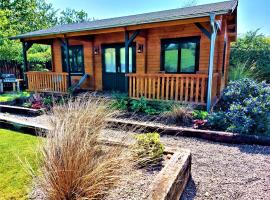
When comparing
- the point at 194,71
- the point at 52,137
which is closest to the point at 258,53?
the point at 194,71

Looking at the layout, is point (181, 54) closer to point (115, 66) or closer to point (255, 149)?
point (115, 66)

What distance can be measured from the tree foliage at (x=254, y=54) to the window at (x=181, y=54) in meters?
4.99

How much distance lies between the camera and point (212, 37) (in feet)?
17.6

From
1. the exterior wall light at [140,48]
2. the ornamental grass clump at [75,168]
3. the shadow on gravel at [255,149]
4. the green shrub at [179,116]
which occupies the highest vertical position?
the exterior wall light at [140,48]

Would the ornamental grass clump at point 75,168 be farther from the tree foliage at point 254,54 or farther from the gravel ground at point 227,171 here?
the tree foliage at point 254,54

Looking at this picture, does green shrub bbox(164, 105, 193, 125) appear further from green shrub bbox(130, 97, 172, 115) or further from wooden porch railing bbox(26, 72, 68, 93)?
wooden porch railing bbox(26, 72, 68, 93)

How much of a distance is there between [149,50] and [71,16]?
106 feet

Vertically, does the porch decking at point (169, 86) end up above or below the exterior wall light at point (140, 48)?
below

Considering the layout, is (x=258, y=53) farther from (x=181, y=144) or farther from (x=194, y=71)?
(x=181, y=144)

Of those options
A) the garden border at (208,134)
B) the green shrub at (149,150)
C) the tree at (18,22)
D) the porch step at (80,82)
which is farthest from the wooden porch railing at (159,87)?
the tree at (18,22)

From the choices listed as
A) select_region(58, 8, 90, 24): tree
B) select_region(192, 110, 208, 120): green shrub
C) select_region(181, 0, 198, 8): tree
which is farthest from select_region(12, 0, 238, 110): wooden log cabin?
select_region(58, 8, 90, 24): tree

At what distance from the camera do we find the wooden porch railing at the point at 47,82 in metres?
8.60

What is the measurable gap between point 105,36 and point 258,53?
331 inches

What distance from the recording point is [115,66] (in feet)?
28.8
